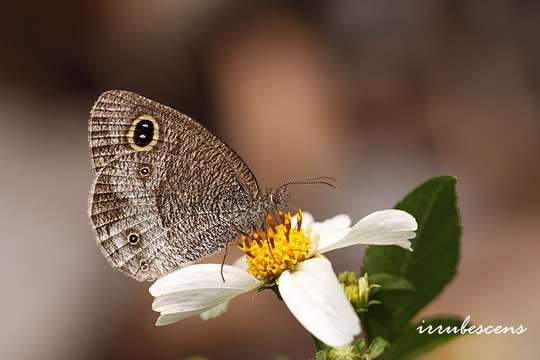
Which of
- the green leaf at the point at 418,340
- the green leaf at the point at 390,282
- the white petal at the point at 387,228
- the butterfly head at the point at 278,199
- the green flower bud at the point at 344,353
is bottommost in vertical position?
the green leaf at the point at 418,340

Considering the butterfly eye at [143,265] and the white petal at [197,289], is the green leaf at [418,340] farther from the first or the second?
the butterfly eye at [143,265]

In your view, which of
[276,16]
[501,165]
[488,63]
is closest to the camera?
[501,165]

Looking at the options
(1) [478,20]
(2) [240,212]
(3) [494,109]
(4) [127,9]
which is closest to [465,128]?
(3) [494,109]

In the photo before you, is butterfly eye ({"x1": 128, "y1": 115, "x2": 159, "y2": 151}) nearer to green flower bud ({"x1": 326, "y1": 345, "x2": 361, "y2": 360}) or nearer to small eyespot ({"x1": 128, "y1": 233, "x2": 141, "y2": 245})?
small eyespot ({"x1": 128, "y1": 233, "x2": 141, "y2": 245})

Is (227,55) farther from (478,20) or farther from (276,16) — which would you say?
(478,20)

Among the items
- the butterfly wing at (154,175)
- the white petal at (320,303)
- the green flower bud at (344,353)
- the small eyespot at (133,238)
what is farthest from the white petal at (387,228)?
the small eyespot at (133,238)

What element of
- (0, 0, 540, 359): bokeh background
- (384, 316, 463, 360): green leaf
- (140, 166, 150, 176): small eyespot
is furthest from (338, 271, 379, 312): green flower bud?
(0, 0, 540, 359): bokeh background

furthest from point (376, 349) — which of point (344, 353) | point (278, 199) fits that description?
point (278, 199)

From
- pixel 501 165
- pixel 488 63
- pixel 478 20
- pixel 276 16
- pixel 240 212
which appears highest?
pixel 276 16

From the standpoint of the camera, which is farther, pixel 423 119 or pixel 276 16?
pixel 276 16
